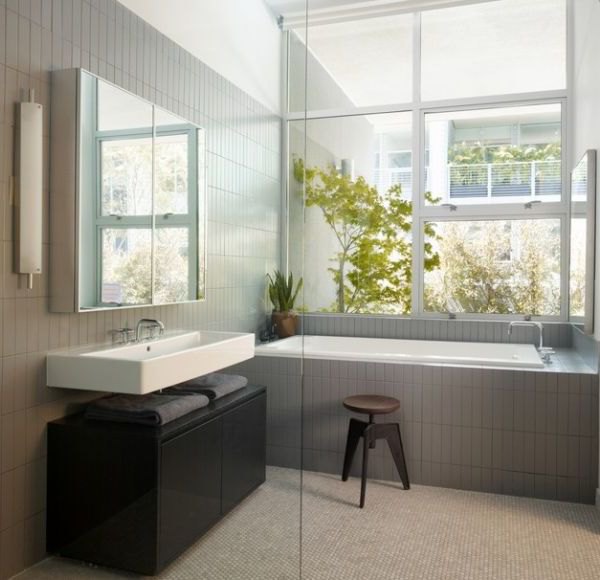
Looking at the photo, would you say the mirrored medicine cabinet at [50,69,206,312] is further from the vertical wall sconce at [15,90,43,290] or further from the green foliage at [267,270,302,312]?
the green foliage at [267,270,302,312]

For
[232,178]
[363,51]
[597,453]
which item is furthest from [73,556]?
[363,51]

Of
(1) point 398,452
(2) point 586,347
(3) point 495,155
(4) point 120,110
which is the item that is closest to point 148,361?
(4) point 120,110

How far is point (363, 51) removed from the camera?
4.51 m

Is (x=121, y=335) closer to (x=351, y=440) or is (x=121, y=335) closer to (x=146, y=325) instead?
Result: (x=146, y=325)

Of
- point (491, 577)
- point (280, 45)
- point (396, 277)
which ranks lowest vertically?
point (491, 577)

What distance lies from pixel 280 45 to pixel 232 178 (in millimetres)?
457

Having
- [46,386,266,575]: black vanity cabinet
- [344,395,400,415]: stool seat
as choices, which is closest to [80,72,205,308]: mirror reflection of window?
[46,386,266,575]: black vanity cabinet

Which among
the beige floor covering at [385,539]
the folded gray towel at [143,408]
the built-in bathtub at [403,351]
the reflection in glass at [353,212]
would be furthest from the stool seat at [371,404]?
the folded gray towel at [143,408]

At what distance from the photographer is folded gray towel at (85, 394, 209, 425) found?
190 centimetres

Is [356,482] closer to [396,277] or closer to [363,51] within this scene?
[396,277]

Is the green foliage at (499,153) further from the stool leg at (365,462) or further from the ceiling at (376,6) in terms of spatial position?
the stool leg at (365,462)

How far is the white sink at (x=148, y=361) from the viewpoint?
1.80m

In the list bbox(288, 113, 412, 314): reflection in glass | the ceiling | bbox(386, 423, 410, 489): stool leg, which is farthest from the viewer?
the ceiling

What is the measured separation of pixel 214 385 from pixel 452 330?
9.41 ft
